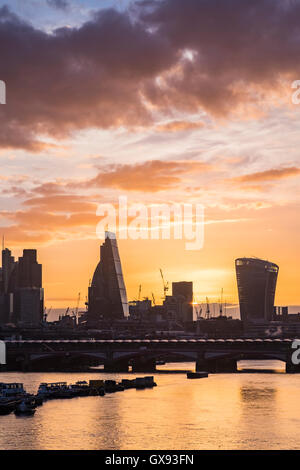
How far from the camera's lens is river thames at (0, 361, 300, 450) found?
94500 millimetres

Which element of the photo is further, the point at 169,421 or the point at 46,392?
the point at 46,392

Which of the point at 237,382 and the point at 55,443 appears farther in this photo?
the point at 237,382

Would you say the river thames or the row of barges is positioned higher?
the row of barges

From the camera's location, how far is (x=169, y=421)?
11000cm

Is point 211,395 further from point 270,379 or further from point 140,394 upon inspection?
point 270,379

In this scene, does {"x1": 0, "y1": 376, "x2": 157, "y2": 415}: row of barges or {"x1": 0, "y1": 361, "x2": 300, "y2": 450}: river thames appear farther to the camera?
{"x1": 0, "y1": 376, "x2": 157, "y2": 415}: row of barges

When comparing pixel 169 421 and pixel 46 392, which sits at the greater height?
pixel 46 392

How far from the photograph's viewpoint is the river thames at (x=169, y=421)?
94500mm

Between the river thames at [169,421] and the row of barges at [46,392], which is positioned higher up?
the row of barges at [46,392]

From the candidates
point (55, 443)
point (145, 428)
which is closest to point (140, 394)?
point (145, 428)

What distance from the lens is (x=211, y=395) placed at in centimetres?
14212
